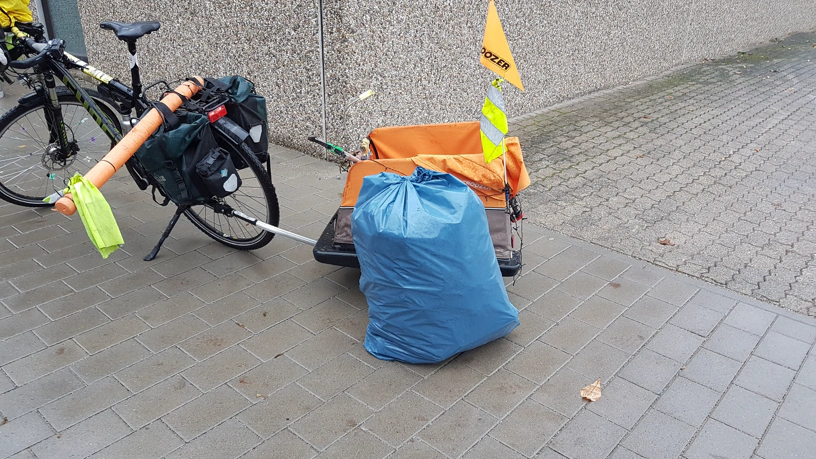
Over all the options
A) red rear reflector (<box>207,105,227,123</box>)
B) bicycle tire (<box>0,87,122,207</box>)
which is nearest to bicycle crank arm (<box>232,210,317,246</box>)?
red rear reflector (<box>207,105,227,123</box>)

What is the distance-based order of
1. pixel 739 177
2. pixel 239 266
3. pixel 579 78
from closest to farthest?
pixel 239 266 < pixel 739 177 < pixel 579 78

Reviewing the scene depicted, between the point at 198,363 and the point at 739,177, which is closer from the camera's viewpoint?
the point at 198,363

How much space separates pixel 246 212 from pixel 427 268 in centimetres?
185

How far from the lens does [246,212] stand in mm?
4309

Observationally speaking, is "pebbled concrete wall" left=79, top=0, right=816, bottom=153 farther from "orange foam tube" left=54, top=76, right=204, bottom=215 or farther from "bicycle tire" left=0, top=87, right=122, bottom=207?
"orange foam tube" left=54, top=76, right=204, bottom=215

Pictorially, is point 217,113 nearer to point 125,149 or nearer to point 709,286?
point 125,149

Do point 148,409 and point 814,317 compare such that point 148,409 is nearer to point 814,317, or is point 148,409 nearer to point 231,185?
point 231,185

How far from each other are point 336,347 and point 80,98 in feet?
8.13

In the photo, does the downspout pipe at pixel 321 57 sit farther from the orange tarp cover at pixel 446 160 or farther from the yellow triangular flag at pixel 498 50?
the yellow triangular flag at pixel 498 50

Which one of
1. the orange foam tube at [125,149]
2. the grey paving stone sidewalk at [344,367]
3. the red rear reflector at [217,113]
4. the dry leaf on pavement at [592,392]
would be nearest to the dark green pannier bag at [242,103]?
the red rear reflector at [217,113]

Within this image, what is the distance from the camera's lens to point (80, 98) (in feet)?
13.9

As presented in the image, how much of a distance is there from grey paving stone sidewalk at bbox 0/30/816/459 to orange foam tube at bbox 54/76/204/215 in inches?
30.2

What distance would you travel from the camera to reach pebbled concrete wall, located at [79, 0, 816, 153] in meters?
5.59

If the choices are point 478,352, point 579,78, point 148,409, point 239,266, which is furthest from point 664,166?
point 148,409
